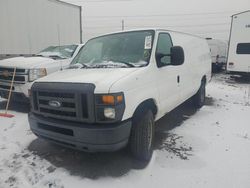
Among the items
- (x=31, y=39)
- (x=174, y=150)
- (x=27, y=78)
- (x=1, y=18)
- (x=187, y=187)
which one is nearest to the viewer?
(x=187, y=187)

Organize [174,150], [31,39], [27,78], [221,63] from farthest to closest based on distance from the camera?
1. [221,63]
2. [31,39]
3. [27,78]
4. [174,150]

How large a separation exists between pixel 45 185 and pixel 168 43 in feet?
10.5

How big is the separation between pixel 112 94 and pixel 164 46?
191 cm

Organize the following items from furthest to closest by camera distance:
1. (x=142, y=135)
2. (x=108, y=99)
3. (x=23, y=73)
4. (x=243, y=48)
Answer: (x=243, y=48) → (x=23, y=73) → (x=142, y=135) → (x=108, y=99)

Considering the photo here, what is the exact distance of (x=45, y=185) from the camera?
9.81 ft

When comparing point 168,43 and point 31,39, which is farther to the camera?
point 31,39

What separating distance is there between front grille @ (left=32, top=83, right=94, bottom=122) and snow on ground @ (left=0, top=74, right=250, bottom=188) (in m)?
0.80

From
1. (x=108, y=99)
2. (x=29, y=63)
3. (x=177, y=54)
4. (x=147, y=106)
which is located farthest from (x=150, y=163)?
(x=29, y=63)

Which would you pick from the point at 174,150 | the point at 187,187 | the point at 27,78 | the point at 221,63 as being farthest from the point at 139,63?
the point at 221,63

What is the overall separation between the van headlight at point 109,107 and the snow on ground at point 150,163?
86cm

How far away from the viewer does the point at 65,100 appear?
10.2ft

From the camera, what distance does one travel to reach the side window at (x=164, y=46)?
408 centimetres

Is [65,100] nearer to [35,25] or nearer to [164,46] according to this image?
[164,46]

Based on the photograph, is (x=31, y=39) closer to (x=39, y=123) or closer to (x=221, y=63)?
(x=39, y=123)
